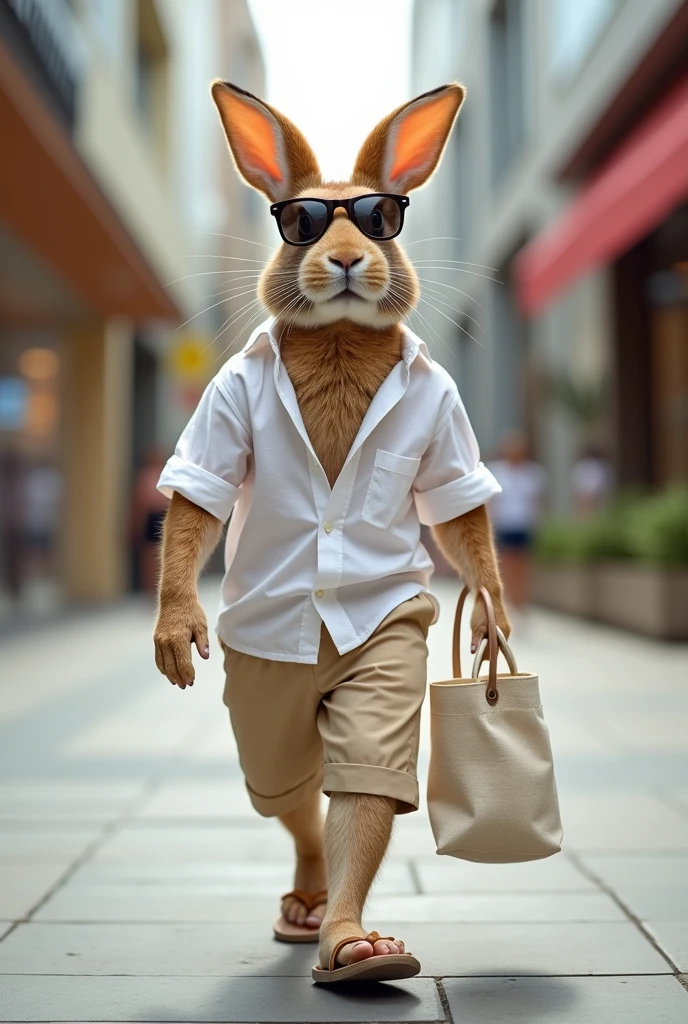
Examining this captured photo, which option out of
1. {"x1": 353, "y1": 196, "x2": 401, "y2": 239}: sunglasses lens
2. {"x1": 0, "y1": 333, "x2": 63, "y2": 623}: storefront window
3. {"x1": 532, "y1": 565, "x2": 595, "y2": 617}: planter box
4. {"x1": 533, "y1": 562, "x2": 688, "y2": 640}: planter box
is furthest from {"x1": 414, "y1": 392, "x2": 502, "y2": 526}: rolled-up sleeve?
{"x1": 0, "y1": 333, "x2": 63, "y2": 623}: storefront window

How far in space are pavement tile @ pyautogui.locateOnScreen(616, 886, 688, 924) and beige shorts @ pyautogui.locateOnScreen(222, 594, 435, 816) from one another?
2.70 feet

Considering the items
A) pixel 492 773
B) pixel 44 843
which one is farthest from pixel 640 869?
pixel 44 843

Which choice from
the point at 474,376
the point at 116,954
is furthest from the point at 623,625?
the point at 474,376

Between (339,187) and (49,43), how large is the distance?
7.71 m

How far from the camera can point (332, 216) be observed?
2713 mm

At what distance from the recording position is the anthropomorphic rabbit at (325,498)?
265 cm

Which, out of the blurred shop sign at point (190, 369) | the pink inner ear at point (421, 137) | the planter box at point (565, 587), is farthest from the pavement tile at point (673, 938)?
the blurred shop sign at point (190, 369)

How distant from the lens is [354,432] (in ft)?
9.00

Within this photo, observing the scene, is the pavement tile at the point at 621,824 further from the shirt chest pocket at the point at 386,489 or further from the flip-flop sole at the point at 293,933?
the shirt chest pocket at the point at 386,489

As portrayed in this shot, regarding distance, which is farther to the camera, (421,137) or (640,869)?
(640,869)

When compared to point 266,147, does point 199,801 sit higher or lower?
lower

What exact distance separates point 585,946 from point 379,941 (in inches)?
25.4

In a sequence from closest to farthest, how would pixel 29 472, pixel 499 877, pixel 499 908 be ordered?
pixel 499 908 < pixel 499 877 < pixel 29 472

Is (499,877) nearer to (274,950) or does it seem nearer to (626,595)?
(274,950)
